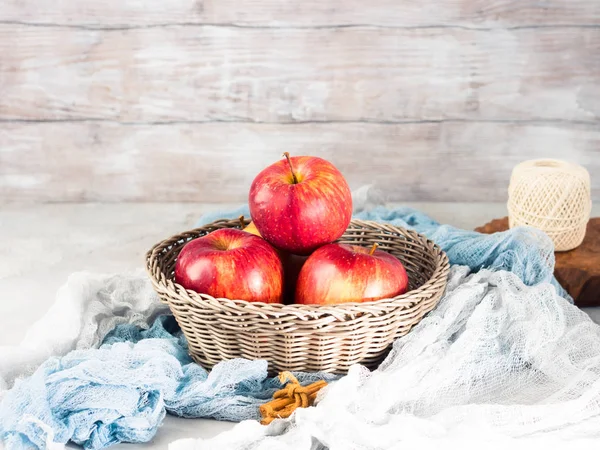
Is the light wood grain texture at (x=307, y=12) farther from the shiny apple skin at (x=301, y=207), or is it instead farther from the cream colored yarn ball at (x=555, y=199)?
the shiny apple skin at (x=301, y=207)

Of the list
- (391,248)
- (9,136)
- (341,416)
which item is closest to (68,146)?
(9,136)

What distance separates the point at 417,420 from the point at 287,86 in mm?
1041

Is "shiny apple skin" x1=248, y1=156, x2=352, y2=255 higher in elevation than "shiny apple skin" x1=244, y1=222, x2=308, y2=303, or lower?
higher

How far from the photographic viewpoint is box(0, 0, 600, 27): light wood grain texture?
5.47 ft

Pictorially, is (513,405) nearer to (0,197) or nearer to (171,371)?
(171,371)

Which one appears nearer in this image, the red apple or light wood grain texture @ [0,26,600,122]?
the red apple

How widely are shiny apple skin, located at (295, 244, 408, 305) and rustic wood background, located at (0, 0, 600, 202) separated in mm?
831

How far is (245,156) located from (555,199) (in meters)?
0.75

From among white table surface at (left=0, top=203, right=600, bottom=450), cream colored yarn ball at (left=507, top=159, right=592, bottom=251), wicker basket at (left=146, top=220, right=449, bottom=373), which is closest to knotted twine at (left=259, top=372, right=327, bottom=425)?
wicker basket at (left=146, top=220, right=449, bottom=373)

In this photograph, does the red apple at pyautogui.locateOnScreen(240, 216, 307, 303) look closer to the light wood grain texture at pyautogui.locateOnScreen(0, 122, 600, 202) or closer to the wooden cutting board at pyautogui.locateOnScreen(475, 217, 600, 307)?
the wooden cutting board at pyautogui.locateOnScreen(475, 217, 600, 307)

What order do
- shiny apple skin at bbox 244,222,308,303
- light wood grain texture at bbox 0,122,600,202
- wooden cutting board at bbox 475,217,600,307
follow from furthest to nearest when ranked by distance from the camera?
light wood grain texture at bbox 0,122,600,202, wooden cutting board at bbox 475,217,600,307, shiny apple skin at bbox 244,222,308,303

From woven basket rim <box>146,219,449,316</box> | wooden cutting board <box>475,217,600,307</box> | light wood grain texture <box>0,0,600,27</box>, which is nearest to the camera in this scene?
woven basket rim <box>146,219,449,316</box>

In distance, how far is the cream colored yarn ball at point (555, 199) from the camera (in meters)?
1.27

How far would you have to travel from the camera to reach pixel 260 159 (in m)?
1.80
